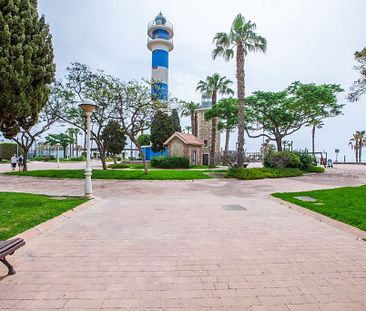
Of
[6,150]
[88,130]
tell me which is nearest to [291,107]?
[88,130]

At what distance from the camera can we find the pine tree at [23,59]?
7.79m

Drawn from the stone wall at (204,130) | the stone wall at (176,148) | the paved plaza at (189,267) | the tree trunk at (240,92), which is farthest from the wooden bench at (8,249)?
the stone wall at (204,130)

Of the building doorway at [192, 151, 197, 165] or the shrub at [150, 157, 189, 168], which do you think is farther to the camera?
the building doorway at [192, 151, 197, 165]

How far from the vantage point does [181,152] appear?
3294 centimetres

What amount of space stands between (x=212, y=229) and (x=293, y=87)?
22896 mm

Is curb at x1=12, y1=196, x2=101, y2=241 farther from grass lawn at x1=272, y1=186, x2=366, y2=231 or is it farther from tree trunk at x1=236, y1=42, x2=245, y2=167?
tree trunk at x1=236, y1=42, x2=245, y2=167

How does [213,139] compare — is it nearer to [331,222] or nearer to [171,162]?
[171,162]

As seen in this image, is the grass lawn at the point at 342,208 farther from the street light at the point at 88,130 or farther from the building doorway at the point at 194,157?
the building doorway at the point at 194,157

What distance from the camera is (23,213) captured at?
668cm

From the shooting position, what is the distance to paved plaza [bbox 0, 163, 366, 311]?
9.20 feet

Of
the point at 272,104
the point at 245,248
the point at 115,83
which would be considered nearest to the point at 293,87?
the point at 272,104

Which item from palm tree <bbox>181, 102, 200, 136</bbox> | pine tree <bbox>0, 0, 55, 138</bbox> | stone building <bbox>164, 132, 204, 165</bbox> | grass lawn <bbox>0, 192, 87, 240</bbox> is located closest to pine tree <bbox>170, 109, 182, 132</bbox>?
palm tree <bbox>181, 102, 200, 136</bbox>

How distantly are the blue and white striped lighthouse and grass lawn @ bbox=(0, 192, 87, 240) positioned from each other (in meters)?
36.9

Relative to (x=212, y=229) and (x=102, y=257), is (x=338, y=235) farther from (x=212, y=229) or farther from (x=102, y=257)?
(x=102, y=257)
